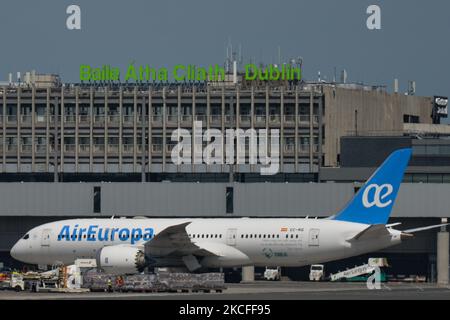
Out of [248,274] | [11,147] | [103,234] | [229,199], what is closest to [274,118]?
[11,147]

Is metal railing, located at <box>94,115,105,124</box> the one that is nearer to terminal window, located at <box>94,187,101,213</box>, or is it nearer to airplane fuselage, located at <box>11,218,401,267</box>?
terminal window, located at <box>94,187,101,213</box>

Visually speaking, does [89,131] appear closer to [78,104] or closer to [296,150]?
[78,104]

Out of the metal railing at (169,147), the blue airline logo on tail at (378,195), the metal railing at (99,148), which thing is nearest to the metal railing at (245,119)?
the metal railing at (169,147)

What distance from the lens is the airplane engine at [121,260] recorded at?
287 feet

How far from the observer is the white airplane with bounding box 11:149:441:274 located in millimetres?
87875

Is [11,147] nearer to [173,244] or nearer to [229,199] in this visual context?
[229,199]

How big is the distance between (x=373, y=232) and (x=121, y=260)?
56.3 feet

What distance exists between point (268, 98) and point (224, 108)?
620 cm

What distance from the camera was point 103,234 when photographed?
93.0 m

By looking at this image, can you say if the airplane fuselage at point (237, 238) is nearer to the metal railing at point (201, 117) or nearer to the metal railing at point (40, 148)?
the metal railing at point (201, 117)

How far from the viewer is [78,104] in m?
174

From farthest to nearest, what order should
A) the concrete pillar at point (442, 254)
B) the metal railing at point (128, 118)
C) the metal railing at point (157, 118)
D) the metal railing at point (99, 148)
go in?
1. the metal railing at point (99, 148)
2. the metal railing at point (128, 118)
3. the metal railing at point (157, 118)
4. the concrete pillar at point (442, 254)

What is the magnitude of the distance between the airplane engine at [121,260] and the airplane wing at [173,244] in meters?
1.89

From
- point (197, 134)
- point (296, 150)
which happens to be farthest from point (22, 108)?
point (296, 150)
